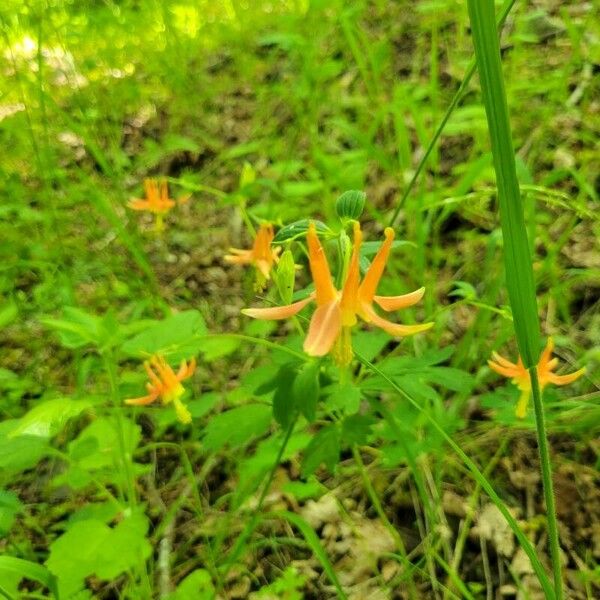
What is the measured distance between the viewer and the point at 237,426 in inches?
42.8

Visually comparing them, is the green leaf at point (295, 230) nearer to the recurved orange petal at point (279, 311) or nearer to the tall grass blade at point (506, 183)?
the recurved orange petal at point (279, 311)

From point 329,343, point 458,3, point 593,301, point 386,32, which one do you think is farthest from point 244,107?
point 329,343

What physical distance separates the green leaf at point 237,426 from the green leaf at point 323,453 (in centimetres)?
10

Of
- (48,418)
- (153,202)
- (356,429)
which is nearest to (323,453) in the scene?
(356,429)

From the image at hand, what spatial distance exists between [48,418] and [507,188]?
0.68 meters

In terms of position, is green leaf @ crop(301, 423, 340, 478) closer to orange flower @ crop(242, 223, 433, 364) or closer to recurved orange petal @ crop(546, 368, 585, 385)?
orange flower @ crop(242, 223, 433, 364)

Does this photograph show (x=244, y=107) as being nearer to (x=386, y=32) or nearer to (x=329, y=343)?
(x=386, y=32)

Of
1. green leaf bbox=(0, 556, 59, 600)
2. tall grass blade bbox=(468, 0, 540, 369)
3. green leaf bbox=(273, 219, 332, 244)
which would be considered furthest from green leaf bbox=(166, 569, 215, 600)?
tall grass blade bbox=(468, 0, 540, 369)

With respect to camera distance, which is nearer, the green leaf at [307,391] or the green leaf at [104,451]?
the green leaf at [307,391]

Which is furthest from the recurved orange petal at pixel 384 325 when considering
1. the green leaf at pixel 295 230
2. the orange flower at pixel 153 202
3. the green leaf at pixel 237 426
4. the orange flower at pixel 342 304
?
the orange flower at pixel 153 202

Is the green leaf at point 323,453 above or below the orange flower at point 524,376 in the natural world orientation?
below

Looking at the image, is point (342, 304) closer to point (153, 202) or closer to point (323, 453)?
point (323, 453)

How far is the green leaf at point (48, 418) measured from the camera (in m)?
0.85

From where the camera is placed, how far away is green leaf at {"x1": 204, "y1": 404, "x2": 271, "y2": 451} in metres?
1.07
